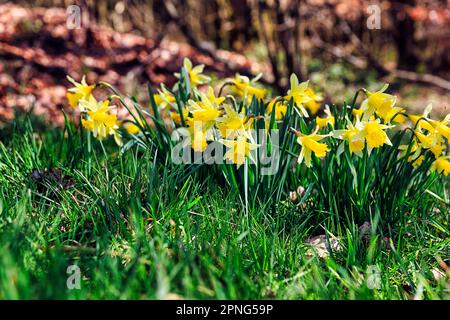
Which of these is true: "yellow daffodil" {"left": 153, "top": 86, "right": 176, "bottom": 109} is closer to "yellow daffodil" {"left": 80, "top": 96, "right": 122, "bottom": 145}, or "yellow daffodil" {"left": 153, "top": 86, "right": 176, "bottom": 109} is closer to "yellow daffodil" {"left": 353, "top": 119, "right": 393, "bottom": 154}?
"yellow daffodil" {"left": 80, "top": 96, "right": 122, "bottom": 145}

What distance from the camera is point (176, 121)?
2564mm

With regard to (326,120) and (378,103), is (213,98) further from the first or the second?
(378,103)

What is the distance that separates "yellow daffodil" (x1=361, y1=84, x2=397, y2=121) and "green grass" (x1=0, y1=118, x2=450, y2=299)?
0.43 meters

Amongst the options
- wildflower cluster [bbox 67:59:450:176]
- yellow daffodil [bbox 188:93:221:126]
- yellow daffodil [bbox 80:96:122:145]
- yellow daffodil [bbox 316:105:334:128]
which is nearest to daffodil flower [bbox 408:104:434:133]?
wildflower cluster [bbox 67:59:450:176]

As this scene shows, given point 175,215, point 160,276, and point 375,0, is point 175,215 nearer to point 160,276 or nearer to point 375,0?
point 160,276

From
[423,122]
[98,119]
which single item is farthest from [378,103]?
[98,119]

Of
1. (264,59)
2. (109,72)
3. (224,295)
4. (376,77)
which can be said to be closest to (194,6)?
(264,59)

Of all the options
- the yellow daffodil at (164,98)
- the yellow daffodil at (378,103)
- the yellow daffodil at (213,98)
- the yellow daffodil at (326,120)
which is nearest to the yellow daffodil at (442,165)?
the yellow daffodil at (378,103)

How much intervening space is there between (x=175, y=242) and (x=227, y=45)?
19.8ft

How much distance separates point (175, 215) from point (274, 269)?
43cm

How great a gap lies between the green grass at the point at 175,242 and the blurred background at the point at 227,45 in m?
2.52

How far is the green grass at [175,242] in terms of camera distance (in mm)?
1628

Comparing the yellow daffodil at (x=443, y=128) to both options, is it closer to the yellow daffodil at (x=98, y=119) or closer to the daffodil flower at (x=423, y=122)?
the daffodil flower at (x=423, y=122)

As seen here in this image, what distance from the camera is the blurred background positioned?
5320 millimetres
